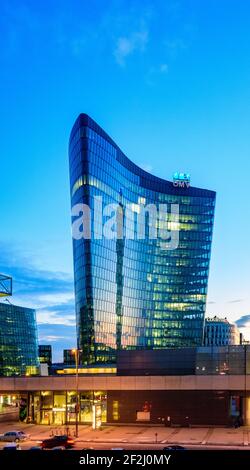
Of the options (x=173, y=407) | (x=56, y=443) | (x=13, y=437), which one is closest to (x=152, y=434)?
(x=173, y=407)

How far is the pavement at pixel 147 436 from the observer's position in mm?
55281

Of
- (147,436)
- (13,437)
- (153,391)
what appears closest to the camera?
(13,437)

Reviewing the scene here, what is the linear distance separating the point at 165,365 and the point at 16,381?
819 inches

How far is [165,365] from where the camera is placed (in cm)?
7638

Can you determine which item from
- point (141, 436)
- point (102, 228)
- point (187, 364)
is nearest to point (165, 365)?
point (187, 364)

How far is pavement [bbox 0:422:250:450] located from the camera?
55.3 m

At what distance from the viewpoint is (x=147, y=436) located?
61906mm

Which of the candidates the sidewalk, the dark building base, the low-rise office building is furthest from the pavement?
the low-rise office building

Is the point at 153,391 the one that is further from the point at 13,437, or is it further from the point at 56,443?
the point at 56,443

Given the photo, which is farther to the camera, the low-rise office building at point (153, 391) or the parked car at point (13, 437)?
the low-rise office building at point (153, 391)

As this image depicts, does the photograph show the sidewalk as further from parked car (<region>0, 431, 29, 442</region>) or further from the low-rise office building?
the low-rise office building

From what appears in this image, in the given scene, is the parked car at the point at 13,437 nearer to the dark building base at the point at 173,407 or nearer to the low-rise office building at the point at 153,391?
the low-rise office building at the point at 153,391

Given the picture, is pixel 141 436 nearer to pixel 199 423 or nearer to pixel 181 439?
pixel 181 439

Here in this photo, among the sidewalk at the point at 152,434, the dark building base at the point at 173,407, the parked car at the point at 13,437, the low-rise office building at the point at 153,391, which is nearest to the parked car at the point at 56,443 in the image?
the sidewalk at the point at 152,434
